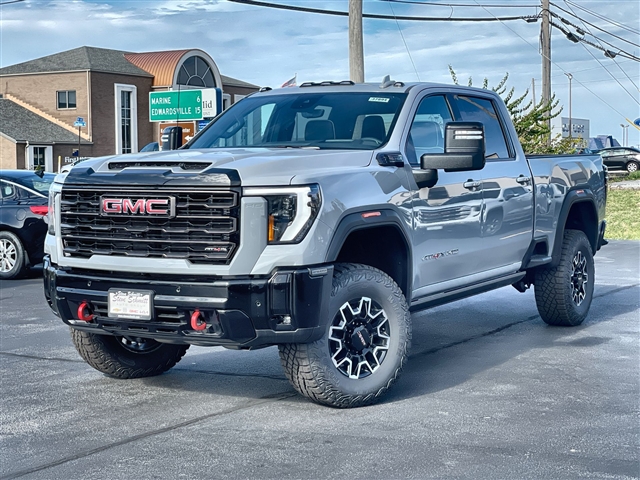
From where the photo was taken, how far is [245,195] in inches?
215

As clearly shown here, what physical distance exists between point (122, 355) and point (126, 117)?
63.7 metres

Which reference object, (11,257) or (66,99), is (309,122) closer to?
(11,257)

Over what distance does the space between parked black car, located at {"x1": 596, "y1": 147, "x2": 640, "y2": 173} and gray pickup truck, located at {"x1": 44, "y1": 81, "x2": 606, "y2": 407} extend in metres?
50.8

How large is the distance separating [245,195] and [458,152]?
1761 millimetres

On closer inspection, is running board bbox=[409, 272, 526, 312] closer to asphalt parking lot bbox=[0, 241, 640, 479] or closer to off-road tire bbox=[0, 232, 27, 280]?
asphalt parking lot bbox=[0, 241, 640, 479]

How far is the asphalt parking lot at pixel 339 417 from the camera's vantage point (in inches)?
189

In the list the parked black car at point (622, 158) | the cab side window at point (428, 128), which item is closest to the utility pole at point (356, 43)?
the cab side window at point (428, 128)

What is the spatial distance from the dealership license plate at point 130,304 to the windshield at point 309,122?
1.71 meters

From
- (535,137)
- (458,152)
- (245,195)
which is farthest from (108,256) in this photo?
(535,137)

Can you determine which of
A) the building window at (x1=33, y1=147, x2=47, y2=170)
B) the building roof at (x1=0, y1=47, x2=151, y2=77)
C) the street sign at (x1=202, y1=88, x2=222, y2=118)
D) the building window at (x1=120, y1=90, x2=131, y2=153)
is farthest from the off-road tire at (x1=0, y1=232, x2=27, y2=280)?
the building window at (x1=120, y1=90, x2=131, y2=153)

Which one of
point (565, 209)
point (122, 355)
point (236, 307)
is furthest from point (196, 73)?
point (236, 307)

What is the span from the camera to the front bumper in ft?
17.8

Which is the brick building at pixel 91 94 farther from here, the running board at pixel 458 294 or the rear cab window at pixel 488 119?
the running board at pixel 458 294

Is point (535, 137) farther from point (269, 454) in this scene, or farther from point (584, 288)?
point (269, 454)
